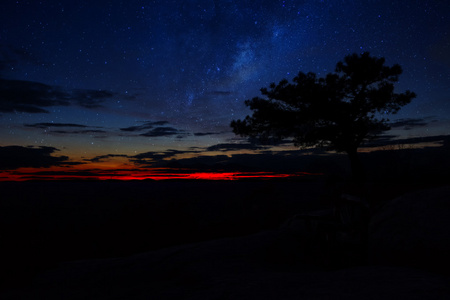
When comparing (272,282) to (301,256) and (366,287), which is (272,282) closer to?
(366,287)

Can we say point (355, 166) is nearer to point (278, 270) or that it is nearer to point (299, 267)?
point (299, 267)

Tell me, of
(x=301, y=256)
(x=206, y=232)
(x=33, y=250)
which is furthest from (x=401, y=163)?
(x=33, y=250)

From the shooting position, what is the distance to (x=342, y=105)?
15.2 m

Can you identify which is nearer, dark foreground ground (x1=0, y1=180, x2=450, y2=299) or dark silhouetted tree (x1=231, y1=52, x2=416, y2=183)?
dark foreground ground (x1=0, y1=180, x2=450, y2=299)

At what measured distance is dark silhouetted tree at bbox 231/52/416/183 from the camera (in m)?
15.1

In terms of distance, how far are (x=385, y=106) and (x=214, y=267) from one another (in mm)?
Result: 13614

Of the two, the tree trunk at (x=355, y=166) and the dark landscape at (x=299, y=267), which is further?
the tree trunk at (x=355, y=166)

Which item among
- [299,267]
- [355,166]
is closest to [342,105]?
[355,166]

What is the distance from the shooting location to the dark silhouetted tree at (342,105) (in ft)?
49.5

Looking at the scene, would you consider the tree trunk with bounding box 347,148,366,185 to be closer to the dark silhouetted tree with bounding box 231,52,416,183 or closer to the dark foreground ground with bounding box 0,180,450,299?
the dark silhouetted tree with bounding box 231,52,416,183

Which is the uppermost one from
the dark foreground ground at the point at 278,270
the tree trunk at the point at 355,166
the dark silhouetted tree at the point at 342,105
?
the dark silhouetted tree at the point at 342,105

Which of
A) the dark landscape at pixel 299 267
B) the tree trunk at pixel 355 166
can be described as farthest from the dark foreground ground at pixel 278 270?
the tree trunk at pixel 355 166

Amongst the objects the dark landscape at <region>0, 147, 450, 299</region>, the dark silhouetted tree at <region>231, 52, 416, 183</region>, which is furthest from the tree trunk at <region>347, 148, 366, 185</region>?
the dark landscape at <region>0, 147, 450, 299</region>

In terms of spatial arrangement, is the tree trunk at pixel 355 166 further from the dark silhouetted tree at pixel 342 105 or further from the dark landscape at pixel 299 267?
the dark landscape at pixel 299 267
